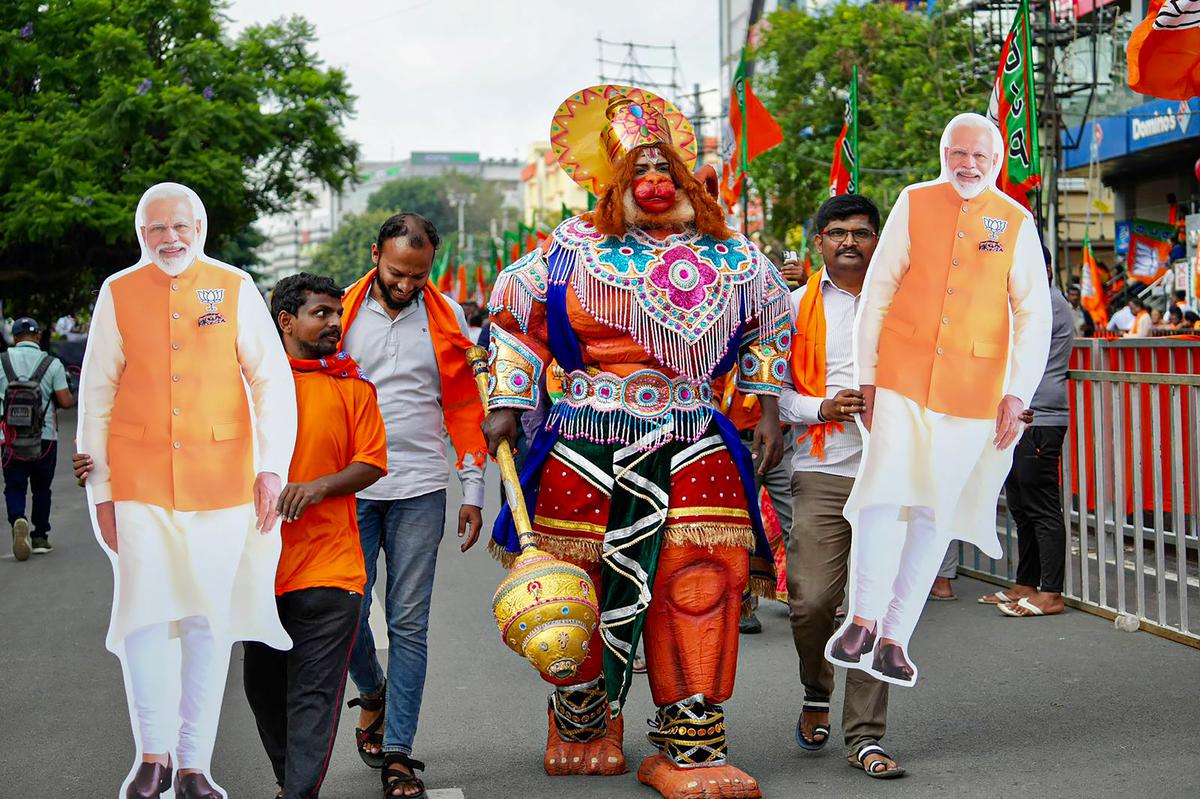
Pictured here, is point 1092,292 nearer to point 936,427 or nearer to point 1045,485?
point 1045,485

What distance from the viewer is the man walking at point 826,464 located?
4922 millimetres

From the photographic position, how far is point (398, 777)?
4.61m

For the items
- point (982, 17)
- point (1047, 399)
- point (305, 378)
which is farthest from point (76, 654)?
point (982, 17)

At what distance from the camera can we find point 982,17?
27609 millimetres

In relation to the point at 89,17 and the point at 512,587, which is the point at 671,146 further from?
the point at 89,17

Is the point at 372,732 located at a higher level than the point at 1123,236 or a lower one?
lower

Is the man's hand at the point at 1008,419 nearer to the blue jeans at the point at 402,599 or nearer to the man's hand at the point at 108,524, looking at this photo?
the blue jeans at the point at 402,599

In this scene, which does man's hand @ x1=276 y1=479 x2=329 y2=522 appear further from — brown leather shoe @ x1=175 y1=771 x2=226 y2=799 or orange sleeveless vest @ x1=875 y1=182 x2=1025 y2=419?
orange sleeveless vest @ x1=875 y1=182 x2=1025 y2=419

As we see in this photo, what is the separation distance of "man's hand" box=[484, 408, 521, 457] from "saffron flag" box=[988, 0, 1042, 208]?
384 cm

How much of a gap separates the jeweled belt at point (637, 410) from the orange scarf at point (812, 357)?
487 mm

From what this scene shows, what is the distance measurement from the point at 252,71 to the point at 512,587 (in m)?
24.0

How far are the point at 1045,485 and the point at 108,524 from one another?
4.93 meters

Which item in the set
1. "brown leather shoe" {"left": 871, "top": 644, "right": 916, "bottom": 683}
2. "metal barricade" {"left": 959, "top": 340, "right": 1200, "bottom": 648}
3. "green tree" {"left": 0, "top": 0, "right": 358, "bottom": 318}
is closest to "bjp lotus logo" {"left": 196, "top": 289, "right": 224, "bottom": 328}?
"brown leather shoe" {"left": 871, "top": 644, "right": 916, "bottom": 683}

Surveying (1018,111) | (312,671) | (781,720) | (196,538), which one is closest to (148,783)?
(312,671)
